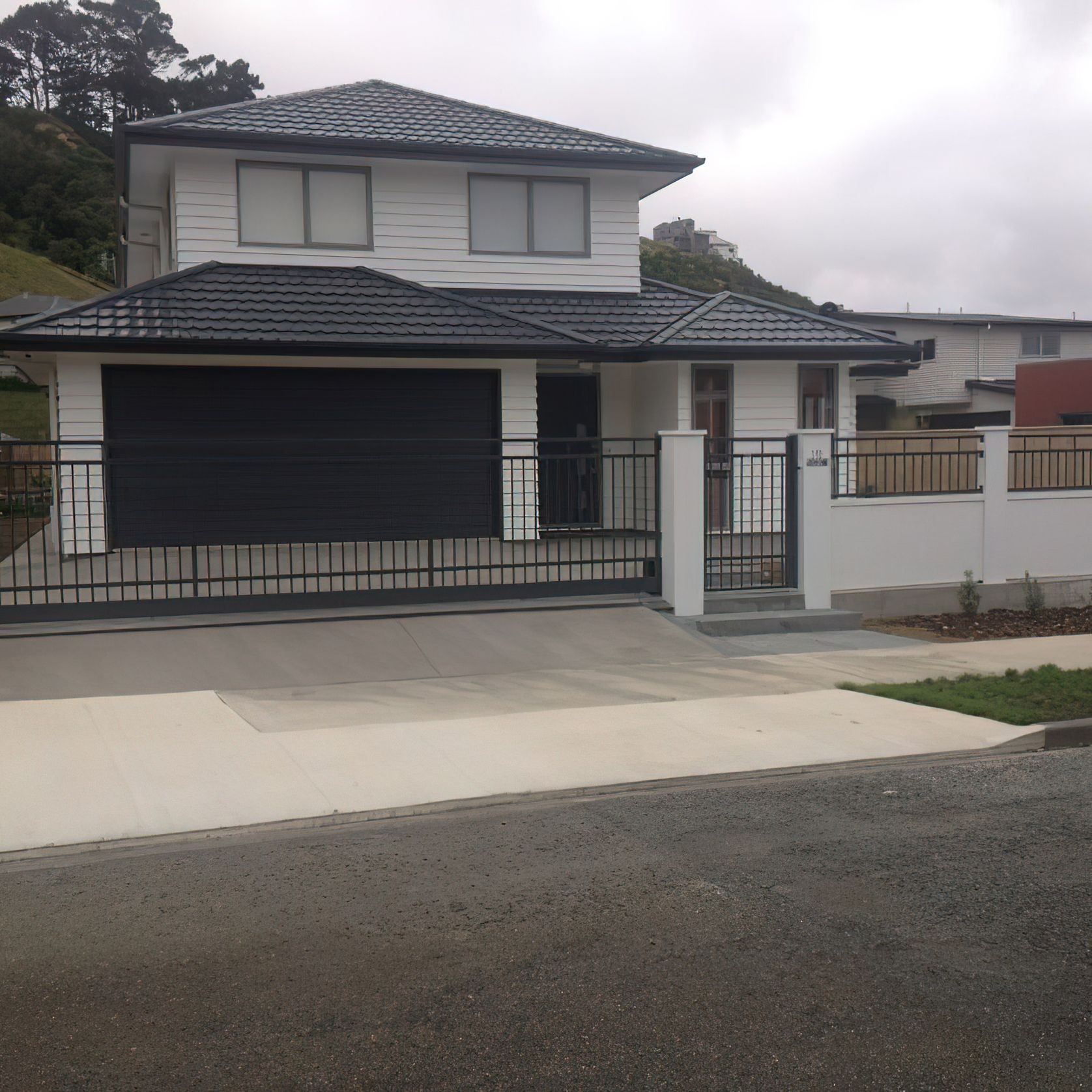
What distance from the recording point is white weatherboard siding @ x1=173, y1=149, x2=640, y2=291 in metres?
18.3

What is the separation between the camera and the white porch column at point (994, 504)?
15266 mm

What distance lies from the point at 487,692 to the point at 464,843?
367 cm

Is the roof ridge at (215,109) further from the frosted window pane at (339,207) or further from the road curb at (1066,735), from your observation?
the road curb at (1066,735)

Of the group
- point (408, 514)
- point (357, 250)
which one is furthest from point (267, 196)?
point (408, 514)

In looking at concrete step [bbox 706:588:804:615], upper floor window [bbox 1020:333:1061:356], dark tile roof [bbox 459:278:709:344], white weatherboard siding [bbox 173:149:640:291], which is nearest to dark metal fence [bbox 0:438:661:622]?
concrete step [bbox 706:588:804:615]

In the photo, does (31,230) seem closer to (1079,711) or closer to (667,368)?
(667,368)

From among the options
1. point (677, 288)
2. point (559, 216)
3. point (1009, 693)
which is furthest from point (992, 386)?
point (1009, 693)

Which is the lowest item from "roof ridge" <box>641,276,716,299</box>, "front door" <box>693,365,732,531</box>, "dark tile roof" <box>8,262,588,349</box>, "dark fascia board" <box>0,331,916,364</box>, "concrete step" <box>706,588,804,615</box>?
"concrete step" <box>706,588,804,615</box>

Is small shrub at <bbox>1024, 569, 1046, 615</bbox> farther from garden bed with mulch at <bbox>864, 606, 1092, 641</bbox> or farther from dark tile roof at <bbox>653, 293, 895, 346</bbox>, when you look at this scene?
dark tile roof at <bbox>653, 293, 895, 346</bbox>

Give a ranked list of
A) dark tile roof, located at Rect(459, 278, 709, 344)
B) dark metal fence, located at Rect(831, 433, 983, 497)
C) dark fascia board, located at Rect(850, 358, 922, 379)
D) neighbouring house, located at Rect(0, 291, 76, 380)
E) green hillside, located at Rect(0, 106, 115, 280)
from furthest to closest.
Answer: green hillside, located at Rect(0, 106, 115, 280), neighbouring house, located at Rect(0, 291, 76, 380), dark fascia board, located at Rect(850, 358, 922, 379), dark tile roof, located at Rect(459, 278, 709, 344), dark metal fence, located at Rect(831, 433, 983, 497)

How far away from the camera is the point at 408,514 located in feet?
58.4

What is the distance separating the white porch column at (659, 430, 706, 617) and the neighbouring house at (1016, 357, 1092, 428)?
26.7m

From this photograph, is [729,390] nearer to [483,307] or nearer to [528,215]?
[483,307]

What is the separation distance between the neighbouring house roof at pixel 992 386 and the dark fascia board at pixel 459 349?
28011 millimetres
